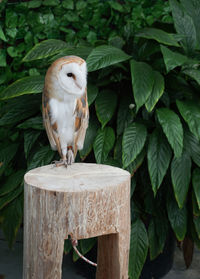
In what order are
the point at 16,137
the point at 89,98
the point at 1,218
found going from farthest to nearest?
the point at 16,137 < the point at 1,218 < the point at 89,98

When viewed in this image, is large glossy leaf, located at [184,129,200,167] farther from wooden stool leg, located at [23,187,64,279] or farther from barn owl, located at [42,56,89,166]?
wooden stool leg, located at [23,187,64,279]

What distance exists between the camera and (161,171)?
4.91 ft

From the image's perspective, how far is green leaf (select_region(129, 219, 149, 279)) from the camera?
1.56m

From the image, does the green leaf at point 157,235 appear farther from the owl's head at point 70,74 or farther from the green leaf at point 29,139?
the owl's head at point 70,74

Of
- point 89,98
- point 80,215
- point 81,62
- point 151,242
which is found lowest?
point 151,242

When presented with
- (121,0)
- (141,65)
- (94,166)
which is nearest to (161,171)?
(94,166)

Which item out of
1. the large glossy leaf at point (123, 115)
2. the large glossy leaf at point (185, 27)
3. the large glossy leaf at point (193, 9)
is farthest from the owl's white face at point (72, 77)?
the large glossy leaf at point (193, 9)

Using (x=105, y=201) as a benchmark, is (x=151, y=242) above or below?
below

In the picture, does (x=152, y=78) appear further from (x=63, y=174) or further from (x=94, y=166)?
(x=63, y=174)

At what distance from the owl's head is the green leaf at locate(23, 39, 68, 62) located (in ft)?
2.00

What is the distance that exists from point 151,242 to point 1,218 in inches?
30.0

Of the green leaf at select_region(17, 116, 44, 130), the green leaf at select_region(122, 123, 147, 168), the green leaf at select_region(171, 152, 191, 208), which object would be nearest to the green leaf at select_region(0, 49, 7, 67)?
the green leaf at select_region(17, 116, 44, 130)

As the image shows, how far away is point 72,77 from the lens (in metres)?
1.09

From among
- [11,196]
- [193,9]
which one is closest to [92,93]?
[11,196]
